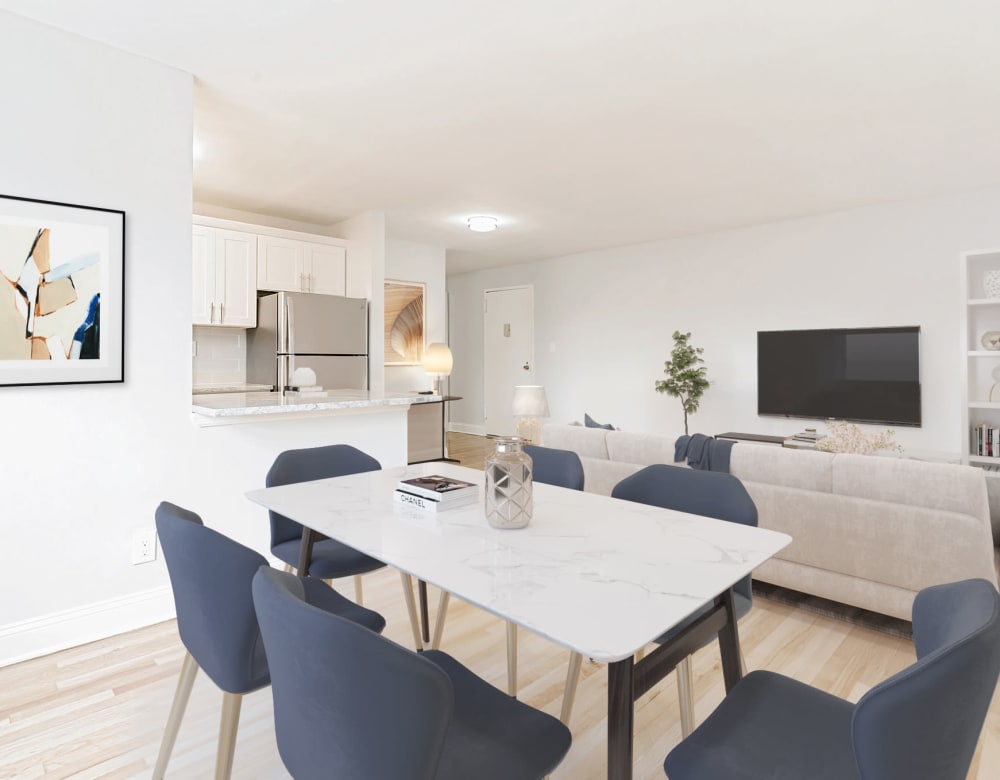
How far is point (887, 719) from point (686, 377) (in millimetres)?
5455

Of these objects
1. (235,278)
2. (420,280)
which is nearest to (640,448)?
(235,278)

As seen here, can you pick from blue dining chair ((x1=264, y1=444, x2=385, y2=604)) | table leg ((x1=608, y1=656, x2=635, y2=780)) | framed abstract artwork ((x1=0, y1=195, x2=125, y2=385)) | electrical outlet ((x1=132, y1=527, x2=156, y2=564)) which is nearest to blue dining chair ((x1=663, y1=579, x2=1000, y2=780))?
table leg ((x1=608, y1=656, x2=635, y2=780))

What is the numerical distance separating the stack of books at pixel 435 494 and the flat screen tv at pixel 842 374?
185 inches

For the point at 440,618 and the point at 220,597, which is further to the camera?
the point at 440,618

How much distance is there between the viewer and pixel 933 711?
748mm

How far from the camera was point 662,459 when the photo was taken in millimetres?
3117

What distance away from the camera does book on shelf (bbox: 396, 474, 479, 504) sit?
163 centimetres

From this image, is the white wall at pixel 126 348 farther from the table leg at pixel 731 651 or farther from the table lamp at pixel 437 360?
the table lamp at pixel 437 360

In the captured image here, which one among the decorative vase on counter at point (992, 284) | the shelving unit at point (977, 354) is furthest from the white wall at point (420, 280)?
the decorative vase on counter at point (992, 284)

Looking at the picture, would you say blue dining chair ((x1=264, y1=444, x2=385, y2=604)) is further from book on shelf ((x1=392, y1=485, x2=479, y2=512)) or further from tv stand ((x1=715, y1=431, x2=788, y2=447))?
tv stand ((x1=715, y1=431, x2=788, y2=447))

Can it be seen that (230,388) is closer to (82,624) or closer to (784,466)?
(82,624)

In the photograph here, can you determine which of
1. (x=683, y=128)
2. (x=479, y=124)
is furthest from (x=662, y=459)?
(x=479, y=124)

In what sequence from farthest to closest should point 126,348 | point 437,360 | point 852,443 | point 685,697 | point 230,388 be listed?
point 437,360 → point 230,388 → point 852,443 → point 126,348 → point 685,697

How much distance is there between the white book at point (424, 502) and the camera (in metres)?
1.61
